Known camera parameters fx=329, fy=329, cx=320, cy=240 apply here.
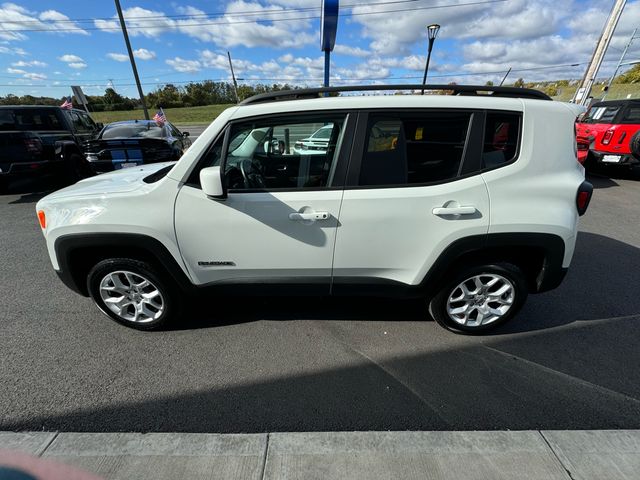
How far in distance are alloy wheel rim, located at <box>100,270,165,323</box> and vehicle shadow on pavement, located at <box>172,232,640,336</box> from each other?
0.89 feet

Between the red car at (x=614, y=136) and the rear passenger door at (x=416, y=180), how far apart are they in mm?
6613

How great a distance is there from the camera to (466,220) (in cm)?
230

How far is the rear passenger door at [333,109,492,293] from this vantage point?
2.27 m

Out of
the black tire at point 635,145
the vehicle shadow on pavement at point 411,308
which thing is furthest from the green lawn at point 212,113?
the vehicle shadow on pavement at point 411,308

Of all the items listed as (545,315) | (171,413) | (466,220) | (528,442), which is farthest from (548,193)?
(171,413)

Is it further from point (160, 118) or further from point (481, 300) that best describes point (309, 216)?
point (160, 118)

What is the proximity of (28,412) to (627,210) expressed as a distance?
833 centimetres

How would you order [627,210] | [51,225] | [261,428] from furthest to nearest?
[627,210] < [51,225] < [261,428]

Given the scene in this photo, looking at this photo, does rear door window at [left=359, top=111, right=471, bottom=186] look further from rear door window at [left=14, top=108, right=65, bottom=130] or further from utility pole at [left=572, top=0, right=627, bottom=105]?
utility pole at [left=572, top=0, right=627, bottom=105]

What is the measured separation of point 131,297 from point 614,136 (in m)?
10.1

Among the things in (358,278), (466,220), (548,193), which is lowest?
(358,278)

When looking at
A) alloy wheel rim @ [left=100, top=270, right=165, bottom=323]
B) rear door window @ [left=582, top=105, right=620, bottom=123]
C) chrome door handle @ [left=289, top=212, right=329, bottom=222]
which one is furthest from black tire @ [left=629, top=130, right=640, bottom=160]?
alloy wheel rim @ [left=100, top=270, right=165, bottom=323]

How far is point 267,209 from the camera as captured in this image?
227cm

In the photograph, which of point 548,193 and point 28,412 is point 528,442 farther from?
point 28,412
